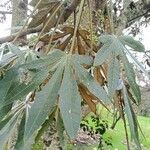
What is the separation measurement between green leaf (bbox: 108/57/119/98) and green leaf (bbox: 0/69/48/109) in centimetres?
9

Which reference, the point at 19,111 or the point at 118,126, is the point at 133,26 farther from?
the point at 19,111

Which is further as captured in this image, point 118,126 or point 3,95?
point 118,126

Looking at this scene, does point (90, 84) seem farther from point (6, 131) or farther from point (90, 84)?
point (6, 131)

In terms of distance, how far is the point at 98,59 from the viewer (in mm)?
654

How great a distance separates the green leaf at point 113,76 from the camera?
64 cm

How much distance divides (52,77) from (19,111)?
140 mm

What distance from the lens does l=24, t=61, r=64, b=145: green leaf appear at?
23.4 inches

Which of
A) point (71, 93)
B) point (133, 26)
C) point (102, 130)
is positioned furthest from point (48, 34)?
point (133, 26)

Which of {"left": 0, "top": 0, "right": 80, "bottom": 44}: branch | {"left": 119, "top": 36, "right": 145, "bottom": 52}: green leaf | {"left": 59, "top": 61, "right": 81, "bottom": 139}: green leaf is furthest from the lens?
{"left": 0, "top": 0, "right": 80, "bottom": 44}: branch

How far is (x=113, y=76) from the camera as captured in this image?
648mm

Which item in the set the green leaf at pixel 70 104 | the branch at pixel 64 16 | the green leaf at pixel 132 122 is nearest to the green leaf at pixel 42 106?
the green leaf at pixel 70 104

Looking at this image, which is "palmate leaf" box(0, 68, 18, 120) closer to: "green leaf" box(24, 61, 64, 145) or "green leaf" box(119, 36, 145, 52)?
"green leaf" box(24, 61, 64, 145)

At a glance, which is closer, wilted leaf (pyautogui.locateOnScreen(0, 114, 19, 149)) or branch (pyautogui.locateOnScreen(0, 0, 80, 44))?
wilted leaf (pyautogui.locateOnScreen(0, 114, 19, 149))

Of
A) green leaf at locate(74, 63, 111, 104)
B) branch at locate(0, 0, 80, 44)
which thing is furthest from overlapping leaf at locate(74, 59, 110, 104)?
branch at locate(0, 0, 80, 44)
